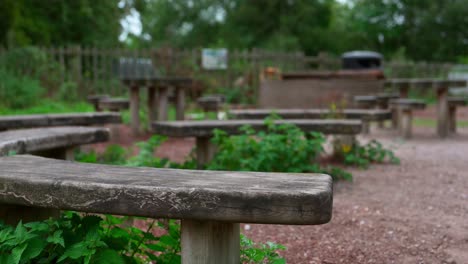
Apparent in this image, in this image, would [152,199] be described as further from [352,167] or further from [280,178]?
[352,167]

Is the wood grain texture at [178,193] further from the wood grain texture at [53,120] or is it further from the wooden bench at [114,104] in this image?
the wooden bench at [114,104]

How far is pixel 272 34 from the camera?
2930 centimetres

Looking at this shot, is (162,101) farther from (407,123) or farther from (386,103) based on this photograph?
(386,103)

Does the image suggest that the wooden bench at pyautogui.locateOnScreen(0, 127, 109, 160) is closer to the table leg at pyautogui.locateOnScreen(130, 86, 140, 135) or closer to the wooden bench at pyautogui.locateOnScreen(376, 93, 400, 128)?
the table leg at pyautogui.locateOnScreen(130, 86, 140, 135)

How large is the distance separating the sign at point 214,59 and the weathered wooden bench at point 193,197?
40.1ft

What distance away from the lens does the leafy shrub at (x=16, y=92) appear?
1057cm

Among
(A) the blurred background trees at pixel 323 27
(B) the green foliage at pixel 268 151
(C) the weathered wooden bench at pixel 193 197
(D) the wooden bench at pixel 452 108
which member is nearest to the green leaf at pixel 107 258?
(C) the weathered wooden bench at pixel 193 197

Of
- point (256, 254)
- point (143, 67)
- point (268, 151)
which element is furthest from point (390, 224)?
point (143, 67)

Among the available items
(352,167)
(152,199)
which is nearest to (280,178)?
(152,199)

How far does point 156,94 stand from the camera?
8109 millimetres

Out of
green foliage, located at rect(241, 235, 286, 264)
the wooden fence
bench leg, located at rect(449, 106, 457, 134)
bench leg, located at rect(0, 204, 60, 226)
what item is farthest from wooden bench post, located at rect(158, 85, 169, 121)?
the wooden fence

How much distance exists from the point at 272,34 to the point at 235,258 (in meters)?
27.9

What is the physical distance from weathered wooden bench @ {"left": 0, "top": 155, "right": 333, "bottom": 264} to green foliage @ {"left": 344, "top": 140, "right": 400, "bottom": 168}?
3.39m

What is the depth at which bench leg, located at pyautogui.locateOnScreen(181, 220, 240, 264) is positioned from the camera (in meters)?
1.81
